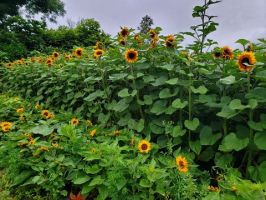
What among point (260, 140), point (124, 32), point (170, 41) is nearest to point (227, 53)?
point (170, 41)

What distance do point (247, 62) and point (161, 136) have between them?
0.90m

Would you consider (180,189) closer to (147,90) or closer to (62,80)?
(147,90)

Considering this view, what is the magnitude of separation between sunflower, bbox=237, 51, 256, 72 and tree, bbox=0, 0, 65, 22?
50.5 feet

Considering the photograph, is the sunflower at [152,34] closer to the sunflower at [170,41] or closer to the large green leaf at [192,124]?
the sunflower at [170,41]

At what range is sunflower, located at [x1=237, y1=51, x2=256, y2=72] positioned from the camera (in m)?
2.22

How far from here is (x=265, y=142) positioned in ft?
7.30

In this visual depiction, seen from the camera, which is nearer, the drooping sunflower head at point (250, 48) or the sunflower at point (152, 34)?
the drooping sunflower head at point (250, 48)

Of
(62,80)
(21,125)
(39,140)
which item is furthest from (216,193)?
(62,80)

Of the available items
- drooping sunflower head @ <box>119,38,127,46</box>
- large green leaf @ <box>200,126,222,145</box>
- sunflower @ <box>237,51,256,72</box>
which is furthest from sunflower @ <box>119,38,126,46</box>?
sunflower @ <box>237,51,256,72</box>

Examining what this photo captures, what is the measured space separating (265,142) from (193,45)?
1.20m

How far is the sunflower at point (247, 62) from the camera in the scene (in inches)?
87.6

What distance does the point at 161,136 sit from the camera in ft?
9.25

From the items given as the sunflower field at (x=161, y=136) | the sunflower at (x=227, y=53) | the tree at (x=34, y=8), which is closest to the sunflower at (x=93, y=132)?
the sunflower field at (x=161, y=136)

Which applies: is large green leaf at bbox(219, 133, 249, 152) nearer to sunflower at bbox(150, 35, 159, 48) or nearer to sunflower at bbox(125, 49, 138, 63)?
sunflower at bbox(125, 49, 138, 63)
